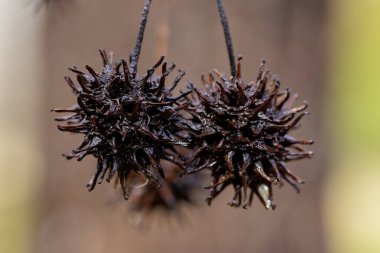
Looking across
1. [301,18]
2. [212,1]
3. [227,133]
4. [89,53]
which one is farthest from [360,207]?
[227,133]

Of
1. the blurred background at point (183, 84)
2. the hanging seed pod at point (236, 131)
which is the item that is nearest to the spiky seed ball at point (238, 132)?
the hanging seed pod at point (236, 131)

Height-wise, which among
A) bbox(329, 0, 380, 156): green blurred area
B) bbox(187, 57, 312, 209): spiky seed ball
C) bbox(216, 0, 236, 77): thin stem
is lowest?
bbox(187, 57, 312, 209): spiky seed ball

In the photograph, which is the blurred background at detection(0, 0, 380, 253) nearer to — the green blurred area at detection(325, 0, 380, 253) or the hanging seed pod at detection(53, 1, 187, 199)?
the green blurred area at detection(325, 0, 380, 253)

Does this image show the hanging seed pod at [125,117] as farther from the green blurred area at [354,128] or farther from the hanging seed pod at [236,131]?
the green blurred area at [354,128]

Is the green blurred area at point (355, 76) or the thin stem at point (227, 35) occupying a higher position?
the green blurred area at point (355, 76)

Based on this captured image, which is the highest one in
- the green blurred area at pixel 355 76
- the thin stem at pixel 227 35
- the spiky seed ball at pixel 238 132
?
the green blurred area at pixel 355 76

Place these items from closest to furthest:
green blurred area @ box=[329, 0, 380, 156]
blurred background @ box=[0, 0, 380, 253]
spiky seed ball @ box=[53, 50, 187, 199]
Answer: spiky seed ball @ box=[53, 50, 187, 199]
blurred background @ box=[0, 0, 380, 253]
green blurred area @ box=[329, 0, 380, 156]

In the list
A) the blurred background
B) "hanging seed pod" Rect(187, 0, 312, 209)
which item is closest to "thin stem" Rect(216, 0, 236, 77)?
"hanging seed pod" Rect(187, 0, 312, 209)

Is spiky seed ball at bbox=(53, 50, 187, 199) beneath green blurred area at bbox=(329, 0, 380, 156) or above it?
beneath

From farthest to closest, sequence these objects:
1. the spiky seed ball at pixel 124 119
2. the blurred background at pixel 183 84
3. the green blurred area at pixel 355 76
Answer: the green blurred area at pixel 355 76, the blurred background at pixel 183 84, the spiky seed ball at pixel 124 119

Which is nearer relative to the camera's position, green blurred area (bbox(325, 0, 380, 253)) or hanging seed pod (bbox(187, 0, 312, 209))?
hanging seed pod (bbox(187, 0, 312, 209))
